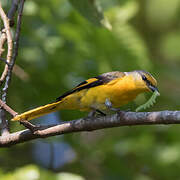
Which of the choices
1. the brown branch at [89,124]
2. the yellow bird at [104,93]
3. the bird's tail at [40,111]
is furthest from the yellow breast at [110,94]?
the brown branch at [89,124]

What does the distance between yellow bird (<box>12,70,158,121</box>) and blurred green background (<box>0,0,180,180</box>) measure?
2.52 feet

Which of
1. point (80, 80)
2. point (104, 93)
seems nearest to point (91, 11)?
point (104, 93)

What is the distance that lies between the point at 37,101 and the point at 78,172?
3.86 feet

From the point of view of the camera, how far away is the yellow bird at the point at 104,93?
4.54 m

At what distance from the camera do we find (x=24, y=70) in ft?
19.8

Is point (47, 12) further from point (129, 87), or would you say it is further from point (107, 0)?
point (129, 87)

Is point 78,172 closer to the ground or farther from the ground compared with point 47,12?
closer to the ground

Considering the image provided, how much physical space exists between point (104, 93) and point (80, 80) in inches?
57.0

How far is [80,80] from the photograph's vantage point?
5992 mm

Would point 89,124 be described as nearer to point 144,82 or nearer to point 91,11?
point 91,11

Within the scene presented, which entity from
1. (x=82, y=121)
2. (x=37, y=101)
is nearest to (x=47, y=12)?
(x=37, y=101)

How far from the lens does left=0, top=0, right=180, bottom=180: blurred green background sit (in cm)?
565

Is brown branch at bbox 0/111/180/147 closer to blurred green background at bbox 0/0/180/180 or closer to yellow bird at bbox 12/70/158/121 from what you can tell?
yellow bird at bbox 12/70/158/121

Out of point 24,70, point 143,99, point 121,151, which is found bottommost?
point 121,151
